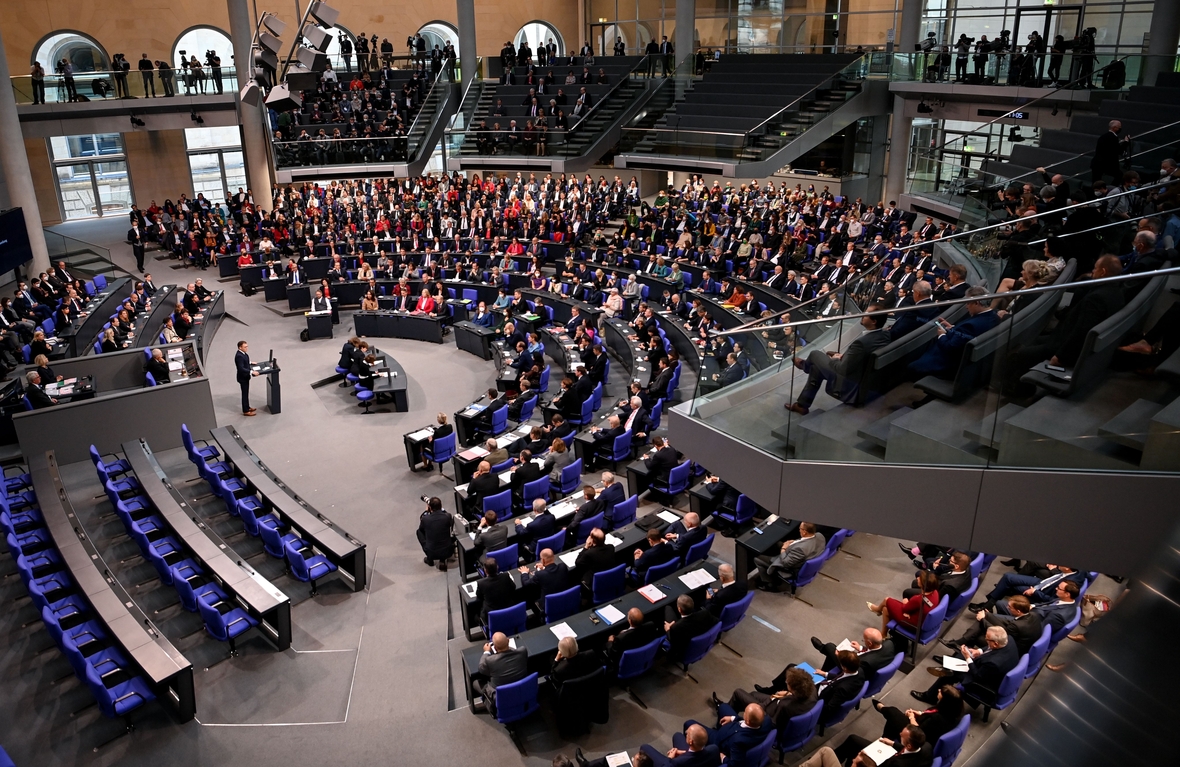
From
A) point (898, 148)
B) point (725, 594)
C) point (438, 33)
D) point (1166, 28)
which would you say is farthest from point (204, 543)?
point (438, 33)

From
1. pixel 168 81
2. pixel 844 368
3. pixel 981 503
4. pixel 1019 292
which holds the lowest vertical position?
pixel 981 503

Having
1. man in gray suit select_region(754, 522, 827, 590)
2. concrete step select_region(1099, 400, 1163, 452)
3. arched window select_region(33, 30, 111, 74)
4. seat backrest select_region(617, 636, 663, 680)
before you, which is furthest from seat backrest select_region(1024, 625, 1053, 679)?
arched window select_region(33, 30, 111, 74)

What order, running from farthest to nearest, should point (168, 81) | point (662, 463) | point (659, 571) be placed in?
point (168, 81) < point (662, 463) < point (659, 571)

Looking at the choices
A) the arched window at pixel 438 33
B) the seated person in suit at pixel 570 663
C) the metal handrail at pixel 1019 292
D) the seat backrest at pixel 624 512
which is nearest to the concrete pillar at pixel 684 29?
the arched window at pixel 438 33

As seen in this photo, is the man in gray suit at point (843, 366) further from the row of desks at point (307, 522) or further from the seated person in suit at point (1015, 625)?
the row of desks at point (307, 522)

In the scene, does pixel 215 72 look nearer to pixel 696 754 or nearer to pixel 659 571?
pixel 659 571

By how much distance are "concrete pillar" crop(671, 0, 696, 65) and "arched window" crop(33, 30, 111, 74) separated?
22387 millimetres

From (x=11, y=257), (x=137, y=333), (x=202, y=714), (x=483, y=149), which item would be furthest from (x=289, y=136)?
(x=202, y=714)

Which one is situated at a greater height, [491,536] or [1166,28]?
[1166,28]

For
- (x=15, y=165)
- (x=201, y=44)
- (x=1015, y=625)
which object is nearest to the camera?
(x=1015, y=625)

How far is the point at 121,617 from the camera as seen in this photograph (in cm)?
841

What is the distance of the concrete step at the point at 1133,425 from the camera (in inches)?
203

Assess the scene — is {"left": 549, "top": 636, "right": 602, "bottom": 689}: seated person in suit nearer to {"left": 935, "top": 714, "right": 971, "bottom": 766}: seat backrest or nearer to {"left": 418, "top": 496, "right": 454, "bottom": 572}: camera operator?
{"left": 935, "top": 714, "right": 971, "bottom": 766}: seat backrest

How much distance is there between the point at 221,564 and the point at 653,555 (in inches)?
196
